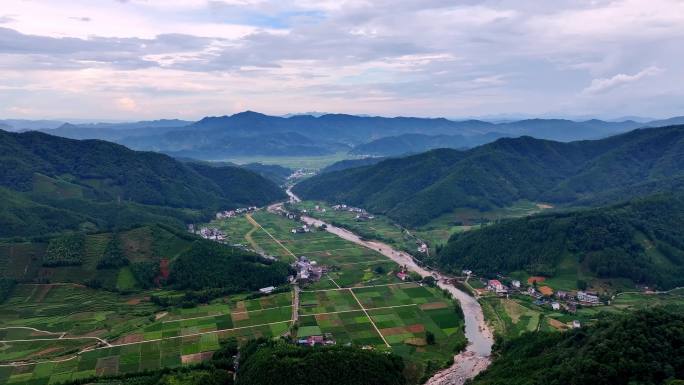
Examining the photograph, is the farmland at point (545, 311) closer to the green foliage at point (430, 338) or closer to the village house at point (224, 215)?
the green foliage at point (430, 338)

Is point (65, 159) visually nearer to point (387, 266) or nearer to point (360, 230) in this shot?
point (360, 230)

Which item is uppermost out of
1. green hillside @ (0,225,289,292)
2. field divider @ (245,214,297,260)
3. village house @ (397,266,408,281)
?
green hillside @ (0,225,289,292)

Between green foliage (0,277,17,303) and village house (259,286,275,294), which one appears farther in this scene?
village house (259,286,275,294)

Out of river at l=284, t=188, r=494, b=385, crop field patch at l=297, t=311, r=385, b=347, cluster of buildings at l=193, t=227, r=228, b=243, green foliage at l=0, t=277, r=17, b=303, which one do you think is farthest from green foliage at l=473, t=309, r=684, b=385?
cluster of buildings at l=193, t=227, r=228, b=243

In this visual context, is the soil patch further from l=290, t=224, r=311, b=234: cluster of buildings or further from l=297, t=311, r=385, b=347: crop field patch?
l=290, t=224, r=311, b=234: cluster of buildings

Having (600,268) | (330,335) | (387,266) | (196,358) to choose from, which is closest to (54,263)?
(196,358)

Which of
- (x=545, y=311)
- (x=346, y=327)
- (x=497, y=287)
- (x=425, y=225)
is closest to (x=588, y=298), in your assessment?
(x=545, y=311)
